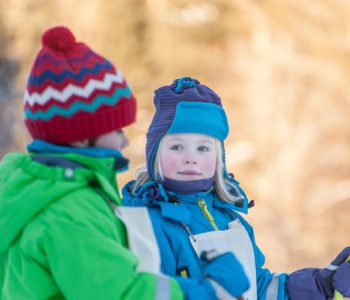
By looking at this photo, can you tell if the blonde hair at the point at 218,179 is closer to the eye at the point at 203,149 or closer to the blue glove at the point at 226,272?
the eye at the point at 203,149

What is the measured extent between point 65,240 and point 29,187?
140 millimetres

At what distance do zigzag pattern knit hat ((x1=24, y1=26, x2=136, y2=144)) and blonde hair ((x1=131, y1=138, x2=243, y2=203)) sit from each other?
0.57 meters

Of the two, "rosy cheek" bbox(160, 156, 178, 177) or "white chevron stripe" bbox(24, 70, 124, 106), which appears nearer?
"white chevron stripe" bbox(24, 70, 124, 106)

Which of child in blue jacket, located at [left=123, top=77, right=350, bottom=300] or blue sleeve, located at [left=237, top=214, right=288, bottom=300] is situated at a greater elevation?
child in blue jacket, located at [left=123, top=77, right=350, bottom=300]

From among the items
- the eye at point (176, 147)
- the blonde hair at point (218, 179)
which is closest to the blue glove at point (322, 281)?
the blonde hair at point (218, 179)

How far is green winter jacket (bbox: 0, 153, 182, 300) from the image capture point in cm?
127

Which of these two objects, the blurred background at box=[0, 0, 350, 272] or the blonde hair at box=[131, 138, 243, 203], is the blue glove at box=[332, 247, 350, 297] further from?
the blurred background at box=[0, 0, 350, 272]

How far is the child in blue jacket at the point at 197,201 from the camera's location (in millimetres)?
1856

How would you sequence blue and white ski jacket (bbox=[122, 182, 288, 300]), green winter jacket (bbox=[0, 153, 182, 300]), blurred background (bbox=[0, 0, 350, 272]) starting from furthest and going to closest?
blurred background (bbox=[0, 0, 350, 272]) < blue and white ski jacket (bbox=[122, 182, 288, 300]) < green winter jacket (bbox=[0, 153, 182, 300])

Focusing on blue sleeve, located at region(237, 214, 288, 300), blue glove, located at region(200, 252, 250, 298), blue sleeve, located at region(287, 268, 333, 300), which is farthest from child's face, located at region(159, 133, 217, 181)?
→ blue glove, located at region(200, 252, 250, 298)

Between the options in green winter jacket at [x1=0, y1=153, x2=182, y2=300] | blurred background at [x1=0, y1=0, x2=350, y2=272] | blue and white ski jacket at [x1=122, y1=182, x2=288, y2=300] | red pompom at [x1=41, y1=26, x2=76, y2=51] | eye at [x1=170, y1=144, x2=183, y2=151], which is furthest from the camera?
blurred background at [x1=0, y1=0, x2=350, y2=272]

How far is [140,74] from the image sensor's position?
751cm

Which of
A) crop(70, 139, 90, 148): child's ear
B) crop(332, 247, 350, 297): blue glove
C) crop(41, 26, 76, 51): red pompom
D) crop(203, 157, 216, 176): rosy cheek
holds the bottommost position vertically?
crop(332, 247, 350, 297): blue glove

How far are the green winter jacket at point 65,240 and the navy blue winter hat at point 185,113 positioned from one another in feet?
1.81
